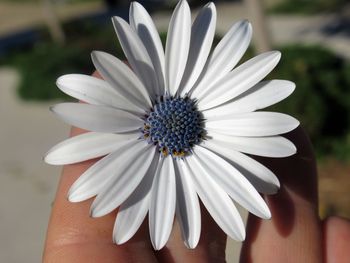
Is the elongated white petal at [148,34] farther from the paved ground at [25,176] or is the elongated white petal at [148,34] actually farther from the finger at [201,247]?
the paved ground at [25,176]

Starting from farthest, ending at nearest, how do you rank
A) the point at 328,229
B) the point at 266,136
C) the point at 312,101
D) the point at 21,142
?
the point at 21,142, the point at 312,101, the point at 328,229, the point at 266,136

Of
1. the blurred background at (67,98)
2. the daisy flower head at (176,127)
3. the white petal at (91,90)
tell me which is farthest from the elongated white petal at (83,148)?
the blurred background at (67,98)

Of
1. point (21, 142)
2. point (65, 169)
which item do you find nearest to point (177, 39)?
point (65, 169)

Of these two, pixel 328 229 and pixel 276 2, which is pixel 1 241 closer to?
pixel 328 229

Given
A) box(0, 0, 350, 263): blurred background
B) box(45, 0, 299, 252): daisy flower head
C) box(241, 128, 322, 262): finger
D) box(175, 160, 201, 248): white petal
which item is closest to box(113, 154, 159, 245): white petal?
box(45, 0, 299, 252): daisy flower head

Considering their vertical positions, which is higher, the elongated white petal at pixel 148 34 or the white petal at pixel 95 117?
the elongated white petal at pixel 148 34

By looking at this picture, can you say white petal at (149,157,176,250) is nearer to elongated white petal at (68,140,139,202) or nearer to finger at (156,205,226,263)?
elongated white petal at (68,140,139,202)
